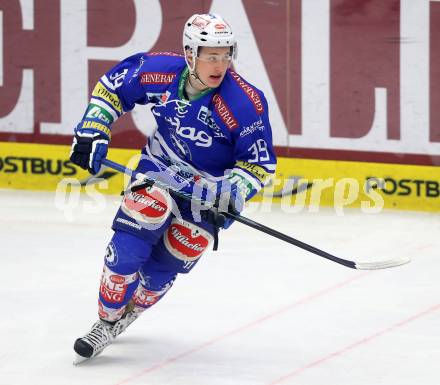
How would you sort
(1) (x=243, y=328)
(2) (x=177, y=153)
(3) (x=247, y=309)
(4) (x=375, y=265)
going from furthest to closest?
(3) (x=247, y=309), (1) (x=243, y=328), (4) (x=375, y=265), (2) (x=177, y=153)

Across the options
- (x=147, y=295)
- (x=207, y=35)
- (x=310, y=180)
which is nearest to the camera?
(x=207, y=35)

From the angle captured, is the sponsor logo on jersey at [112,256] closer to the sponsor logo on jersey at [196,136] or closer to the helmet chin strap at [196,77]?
the sponsor logo on jersey at [196,136]

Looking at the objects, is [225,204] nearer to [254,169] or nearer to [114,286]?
[254,169]

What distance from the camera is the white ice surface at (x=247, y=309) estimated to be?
590 centimetres

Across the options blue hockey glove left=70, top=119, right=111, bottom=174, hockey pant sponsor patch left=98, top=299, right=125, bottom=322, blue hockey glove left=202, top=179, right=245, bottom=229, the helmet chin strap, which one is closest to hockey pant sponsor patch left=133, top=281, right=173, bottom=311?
hockey pant sponsor patch left=98, top=299, right=125, bottom=322

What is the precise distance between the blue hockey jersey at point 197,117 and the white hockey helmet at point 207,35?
149 mm

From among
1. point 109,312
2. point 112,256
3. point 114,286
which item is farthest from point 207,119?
point 109,312

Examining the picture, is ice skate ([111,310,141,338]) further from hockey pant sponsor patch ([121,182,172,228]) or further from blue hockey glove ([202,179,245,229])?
blue hockey glove ([202,179,245,229])

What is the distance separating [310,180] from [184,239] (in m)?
3.14

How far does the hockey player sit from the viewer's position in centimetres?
577

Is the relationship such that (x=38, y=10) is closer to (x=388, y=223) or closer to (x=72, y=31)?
(x=72, y=31)

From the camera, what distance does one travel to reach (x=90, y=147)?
5.88m

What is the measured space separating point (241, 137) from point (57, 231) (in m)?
2.87

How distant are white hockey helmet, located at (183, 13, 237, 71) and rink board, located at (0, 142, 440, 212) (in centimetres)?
316
